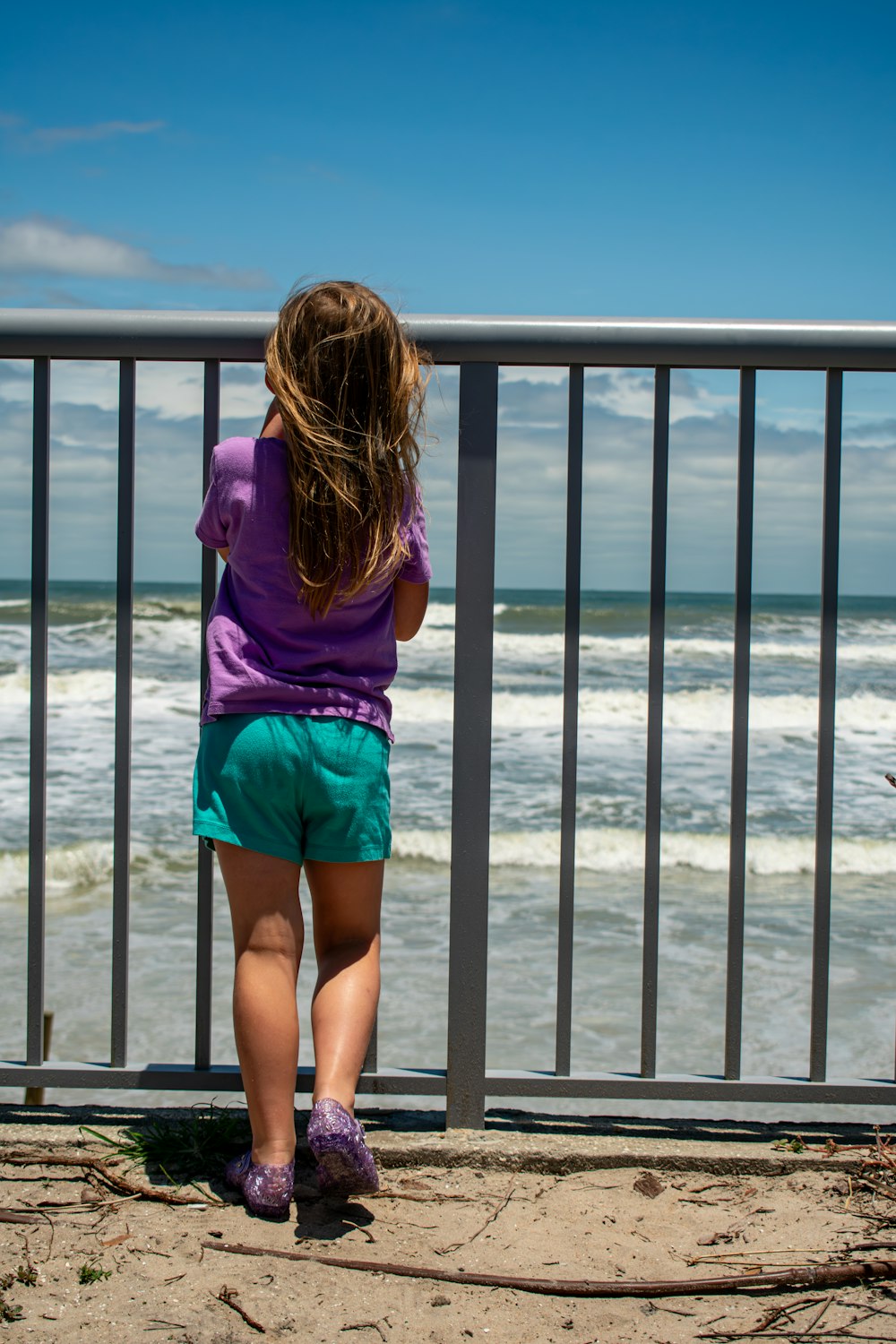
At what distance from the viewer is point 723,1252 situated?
1521mm

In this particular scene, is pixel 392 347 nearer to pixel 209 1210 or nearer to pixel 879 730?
pixel 209 1210

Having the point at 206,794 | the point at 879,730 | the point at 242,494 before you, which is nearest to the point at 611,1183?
the point at 206,794

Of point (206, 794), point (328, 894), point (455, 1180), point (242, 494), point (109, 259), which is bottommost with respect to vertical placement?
point (455, 1180)

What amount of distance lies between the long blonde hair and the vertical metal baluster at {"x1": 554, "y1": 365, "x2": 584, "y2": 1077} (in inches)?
12.3

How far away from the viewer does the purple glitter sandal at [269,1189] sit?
1.56 metres

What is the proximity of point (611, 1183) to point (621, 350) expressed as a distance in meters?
1.35

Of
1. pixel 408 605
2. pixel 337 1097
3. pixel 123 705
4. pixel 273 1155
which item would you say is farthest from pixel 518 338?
pixel 273 1155

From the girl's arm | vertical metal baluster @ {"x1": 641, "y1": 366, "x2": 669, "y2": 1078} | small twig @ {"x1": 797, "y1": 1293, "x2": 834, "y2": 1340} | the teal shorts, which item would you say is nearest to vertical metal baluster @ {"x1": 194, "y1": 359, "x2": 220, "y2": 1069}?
the teal shorts

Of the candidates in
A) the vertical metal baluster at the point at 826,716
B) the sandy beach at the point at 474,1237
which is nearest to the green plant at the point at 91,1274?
the sandy beach at the point at 474,1237

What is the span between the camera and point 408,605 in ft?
5.87

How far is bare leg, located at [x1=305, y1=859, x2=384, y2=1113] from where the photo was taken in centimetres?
165

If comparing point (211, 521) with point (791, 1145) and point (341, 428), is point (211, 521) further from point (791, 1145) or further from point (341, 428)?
point (791, 1145)

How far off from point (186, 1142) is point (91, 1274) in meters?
0.37

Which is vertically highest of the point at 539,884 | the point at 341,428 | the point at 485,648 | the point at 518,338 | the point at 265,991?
the point at 518,338
